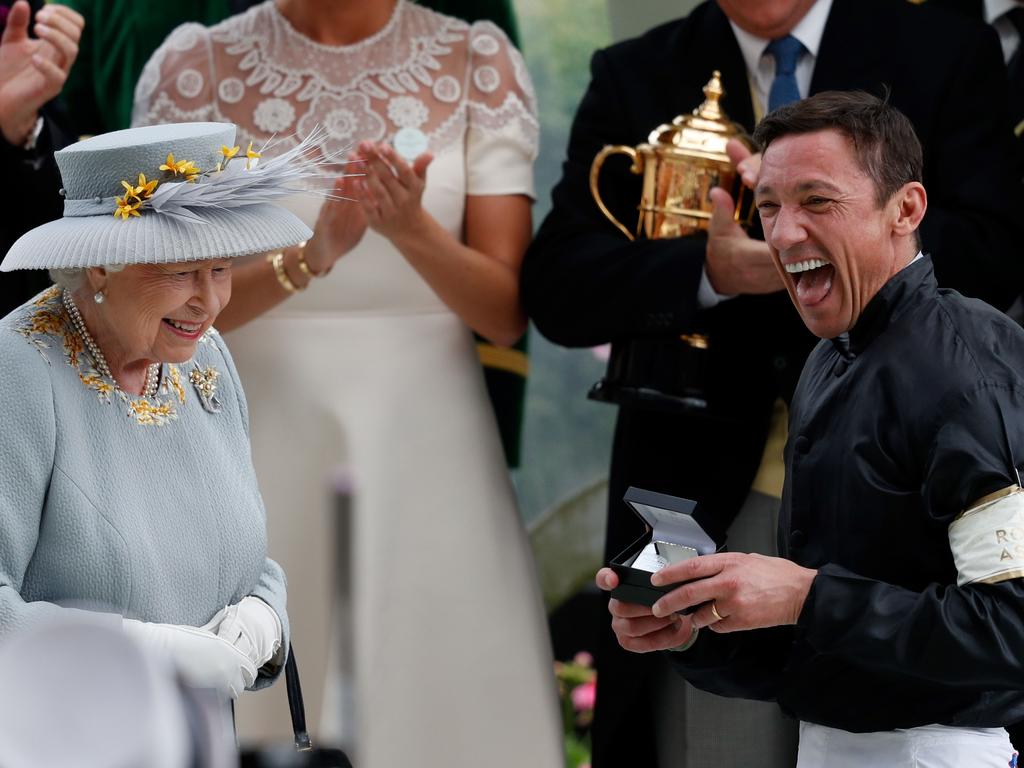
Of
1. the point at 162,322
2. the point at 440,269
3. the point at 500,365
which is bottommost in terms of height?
the point at 500,365

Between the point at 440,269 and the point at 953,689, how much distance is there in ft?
5.21

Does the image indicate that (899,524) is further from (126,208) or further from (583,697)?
(583,697)

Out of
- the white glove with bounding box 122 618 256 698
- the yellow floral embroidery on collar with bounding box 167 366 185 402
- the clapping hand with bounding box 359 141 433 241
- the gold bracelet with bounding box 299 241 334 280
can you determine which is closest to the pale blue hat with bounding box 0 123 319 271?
the yellow floral embroidery on collar with bounding box 167 366 185 402

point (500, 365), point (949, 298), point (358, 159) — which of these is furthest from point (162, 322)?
point (500, 365)

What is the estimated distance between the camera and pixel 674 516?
6.72 ft

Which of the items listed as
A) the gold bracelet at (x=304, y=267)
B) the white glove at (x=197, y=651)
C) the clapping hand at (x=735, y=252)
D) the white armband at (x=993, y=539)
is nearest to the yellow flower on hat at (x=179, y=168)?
the white glove at (x=197, y=651)

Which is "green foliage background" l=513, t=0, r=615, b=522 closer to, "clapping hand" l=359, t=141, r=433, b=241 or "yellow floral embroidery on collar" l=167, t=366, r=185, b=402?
"clapping hand" l=359, t=141, r=433, b=241

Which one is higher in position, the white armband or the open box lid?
the white armband

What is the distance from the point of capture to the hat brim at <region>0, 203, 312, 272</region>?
2.06 metres

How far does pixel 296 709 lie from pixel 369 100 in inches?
60.8

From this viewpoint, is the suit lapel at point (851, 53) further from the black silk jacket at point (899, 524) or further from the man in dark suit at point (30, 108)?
the man in dark suit at point (30, 108)

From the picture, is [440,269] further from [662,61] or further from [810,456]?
[810,456]

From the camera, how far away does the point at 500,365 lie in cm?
372

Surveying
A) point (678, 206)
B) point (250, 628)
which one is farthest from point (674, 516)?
point (678, 206)
